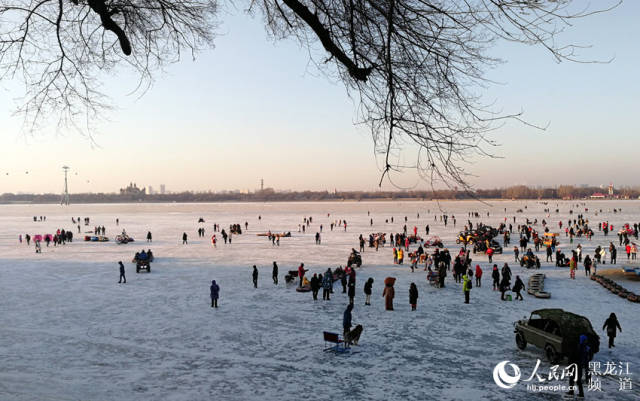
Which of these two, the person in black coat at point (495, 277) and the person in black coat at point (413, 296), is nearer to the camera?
the person in black coat at point (413, 296)

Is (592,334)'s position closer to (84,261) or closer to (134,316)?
(134,316)

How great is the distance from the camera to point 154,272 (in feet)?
67.7

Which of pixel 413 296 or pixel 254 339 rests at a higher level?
pixel 413 296

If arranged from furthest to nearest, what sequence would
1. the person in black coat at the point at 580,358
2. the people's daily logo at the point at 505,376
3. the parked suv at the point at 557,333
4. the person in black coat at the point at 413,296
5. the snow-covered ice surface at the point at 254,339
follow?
the person in black coat at the point at 413,296, the parked suv at the point at 557,333, the people's daily logo at the point at 505,376, the snow-covered ice surface at the point at 254,339, the person in black coat at the point at 580,358

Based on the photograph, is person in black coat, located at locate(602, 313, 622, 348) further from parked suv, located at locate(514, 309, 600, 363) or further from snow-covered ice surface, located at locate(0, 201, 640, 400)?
parked suv, located at locate(514, 309, 600, 363)

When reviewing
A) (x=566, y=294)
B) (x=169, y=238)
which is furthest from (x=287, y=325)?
(x=169, y=238)

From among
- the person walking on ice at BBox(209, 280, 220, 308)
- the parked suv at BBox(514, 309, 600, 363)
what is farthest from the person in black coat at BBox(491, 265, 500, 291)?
the person walking on ice at BBox(209, 280, 220, 308)

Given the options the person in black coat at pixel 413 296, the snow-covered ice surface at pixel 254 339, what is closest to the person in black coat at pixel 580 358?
the snow-covered ice surface at pixel 254 339

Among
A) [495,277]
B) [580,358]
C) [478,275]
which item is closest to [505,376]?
[580,358]

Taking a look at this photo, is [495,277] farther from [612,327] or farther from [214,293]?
[214,293]

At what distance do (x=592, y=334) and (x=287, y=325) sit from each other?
24.2ft

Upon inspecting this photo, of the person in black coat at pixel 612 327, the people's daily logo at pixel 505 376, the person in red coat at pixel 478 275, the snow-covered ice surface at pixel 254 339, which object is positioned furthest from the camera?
the person in red coat at pixel 478 275

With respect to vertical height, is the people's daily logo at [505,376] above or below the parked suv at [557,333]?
below

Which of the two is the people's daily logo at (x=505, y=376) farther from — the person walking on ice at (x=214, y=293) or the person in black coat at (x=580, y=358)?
the person walking on ice at (x=214, y=293)
